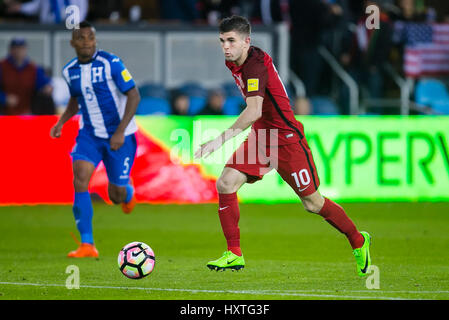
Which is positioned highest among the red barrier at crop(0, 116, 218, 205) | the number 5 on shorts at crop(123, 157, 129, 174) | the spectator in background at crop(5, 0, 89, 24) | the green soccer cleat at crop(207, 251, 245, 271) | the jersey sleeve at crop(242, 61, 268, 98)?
the jersey sleeve at crop(242, 61, 268, 98)

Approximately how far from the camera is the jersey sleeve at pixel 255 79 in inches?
329

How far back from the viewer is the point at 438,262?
976cm

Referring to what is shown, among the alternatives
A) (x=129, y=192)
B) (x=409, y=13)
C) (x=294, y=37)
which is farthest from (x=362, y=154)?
(x=129, y=192)

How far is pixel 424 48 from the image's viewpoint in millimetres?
19781

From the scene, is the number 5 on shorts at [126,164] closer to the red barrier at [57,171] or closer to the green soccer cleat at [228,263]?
the green soccer cleat at [228,263]

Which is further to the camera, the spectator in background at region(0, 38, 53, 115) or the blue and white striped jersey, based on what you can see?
the spectator in background at region(0, 38, 53, 115)

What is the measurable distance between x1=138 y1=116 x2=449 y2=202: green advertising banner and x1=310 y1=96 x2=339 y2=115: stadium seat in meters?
2.18

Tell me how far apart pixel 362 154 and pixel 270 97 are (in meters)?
7.32

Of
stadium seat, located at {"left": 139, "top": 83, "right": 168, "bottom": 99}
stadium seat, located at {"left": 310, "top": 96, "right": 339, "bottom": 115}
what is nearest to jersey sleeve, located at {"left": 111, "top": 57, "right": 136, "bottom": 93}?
stadium seat, located at {"left": 139, "top": 83, "right": 168, "bottom": 99}

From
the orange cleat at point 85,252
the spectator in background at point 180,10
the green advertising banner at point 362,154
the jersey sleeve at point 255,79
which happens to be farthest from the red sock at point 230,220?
the spectator in background at point 180,10

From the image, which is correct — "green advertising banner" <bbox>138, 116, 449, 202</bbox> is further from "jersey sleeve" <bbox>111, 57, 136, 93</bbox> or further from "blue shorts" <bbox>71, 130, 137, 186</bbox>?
"jersey sleeve" <bbox>111, 57, 136, 93</bbox>

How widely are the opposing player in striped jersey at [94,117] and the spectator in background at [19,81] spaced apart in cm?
587

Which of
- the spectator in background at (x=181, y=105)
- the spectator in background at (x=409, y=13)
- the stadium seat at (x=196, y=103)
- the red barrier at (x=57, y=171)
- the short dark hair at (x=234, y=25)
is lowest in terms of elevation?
the red barrier at (x=57, y=171)

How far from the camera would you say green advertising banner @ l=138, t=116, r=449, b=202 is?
615 inches
